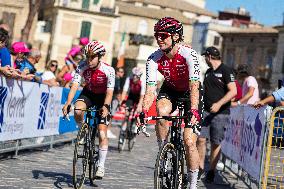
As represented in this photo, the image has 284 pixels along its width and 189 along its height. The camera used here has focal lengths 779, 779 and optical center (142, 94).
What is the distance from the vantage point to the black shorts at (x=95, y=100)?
11.0 metres

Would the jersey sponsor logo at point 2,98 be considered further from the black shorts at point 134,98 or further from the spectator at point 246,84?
the black shorts at point 134,98

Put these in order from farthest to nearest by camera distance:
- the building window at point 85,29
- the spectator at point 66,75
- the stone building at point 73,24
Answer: the building window at point 85,29 → the stone building at point 73,24 → the spectator at point 66,75

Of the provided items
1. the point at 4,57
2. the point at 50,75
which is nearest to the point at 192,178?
the point at 4,57

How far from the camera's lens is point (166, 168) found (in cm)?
816

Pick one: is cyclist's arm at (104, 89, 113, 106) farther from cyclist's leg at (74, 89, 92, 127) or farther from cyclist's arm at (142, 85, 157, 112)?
cyclist's arm at (142, 85, 157, 112)

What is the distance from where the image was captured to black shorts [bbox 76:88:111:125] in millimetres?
11023

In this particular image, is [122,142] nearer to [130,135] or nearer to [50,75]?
[130,135]

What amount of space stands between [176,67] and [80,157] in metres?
2.37

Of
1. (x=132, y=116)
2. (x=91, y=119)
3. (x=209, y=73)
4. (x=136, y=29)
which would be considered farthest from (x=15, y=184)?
(x=136, y=29)

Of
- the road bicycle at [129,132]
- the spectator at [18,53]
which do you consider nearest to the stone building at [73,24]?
the road bicycle at [129,132]

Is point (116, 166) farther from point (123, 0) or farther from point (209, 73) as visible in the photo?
point (123, 0)

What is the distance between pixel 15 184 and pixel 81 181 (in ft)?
2.89

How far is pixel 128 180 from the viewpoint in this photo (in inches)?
464

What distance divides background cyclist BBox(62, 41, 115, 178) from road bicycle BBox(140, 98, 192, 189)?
2454 mm
